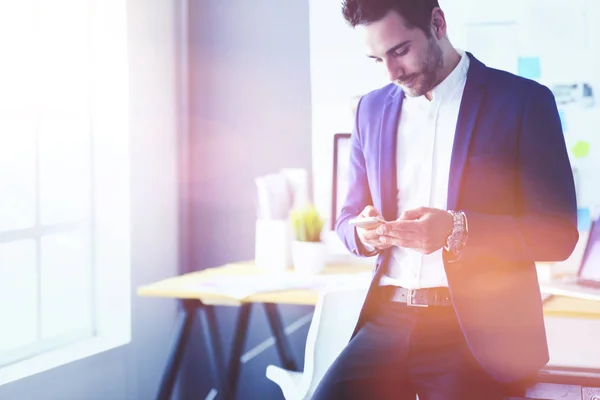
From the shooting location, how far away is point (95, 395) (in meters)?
2.43

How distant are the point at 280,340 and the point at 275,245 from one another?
0.36 metres

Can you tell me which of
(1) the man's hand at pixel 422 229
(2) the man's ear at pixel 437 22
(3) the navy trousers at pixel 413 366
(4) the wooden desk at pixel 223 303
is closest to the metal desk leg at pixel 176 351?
(4) the wooden desk at pixel 223 303

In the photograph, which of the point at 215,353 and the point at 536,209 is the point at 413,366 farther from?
the point at 215,353

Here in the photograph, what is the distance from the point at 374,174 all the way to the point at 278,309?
1.15m

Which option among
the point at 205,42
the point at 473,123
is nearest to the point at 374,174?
the point at 473,123

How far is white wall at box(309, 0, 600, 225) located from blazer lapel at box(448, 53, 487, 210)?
81cm

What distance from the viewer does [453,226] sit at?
1.47 meters

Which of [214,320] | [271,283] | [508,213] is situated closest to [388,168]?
[508,213]

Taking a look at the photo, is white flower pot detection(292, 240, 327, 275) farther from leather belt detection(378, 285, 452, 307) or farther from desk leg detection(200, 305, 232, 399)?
leather belt detection(378, 285, 452, 307)

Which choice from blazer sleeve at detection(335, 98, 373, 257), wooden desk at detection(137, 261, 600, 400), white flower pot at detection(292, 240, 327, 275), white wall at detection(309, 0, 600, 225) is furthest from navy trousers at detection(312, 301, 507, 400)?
white wall at detection(309, 0, 600, 225)

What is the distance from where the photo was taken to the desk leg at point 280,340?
251 cm

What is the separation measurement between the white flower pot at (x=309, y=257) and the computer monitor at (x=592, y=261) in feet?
2.57

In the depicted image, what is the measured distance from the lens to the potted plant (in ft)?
7.64

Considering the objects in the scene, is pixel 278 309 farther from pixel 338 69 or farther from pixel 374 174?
pixel 374 174
